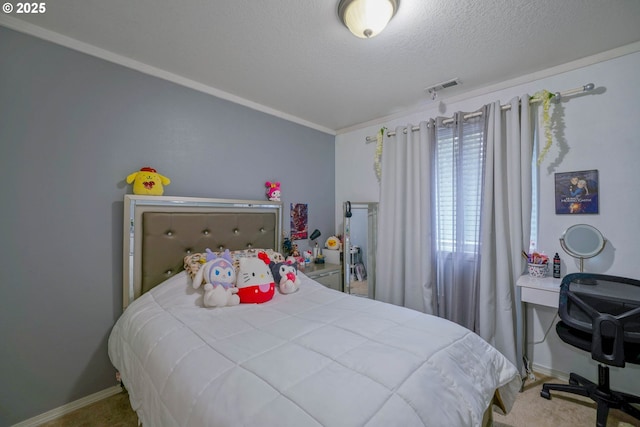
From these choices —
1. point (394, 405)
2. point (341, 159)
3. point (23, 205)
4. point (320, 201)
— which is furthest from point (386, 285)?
point (23, 205)

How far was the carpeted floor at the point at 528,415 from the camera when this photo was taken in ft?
5.35

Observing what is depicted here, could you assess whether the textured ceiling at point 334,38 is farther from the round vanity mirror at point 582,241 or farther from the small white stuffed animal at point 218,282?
the small white stuffed animal at point 218,282

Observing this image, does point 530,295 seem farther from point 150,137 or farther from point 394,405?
point 150,137

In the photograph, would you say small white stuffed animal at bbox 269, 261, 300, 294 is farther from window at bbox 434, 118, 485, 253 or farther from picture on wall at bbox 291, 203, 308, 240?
window at bbox 434, 118, 485, 253

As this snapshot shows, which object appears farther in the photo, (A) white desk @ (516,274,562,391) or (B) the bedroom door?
(B) the bedroom door

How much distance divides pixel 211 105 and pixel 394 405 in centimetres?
265

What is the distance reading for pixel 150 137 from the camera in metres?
2.10

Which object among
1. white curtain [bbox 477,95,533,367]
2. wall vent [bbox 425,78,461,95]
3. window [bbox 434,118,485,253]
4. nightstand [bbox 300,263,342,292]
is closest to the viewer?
white curtain [bbox 477,95,533,367]

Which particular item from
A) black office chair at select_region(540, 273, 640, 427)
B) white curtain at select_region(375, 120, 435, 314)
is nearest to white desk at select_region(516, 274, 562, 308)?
black office chair at select_region(540, 273, 640, 427)

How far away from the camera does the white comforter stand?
0.85 metres

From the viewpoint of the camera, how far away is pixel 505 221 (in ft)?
7.27

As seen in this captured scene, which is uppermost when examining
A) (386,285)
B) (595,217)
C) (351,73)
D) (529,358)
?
Result: (351,73)

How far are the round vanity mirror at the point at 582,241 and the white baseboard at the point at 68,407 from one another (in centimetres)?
361

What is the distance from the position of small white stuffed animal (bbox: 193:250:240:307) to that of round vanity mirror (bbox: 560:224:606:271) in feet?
8.32
